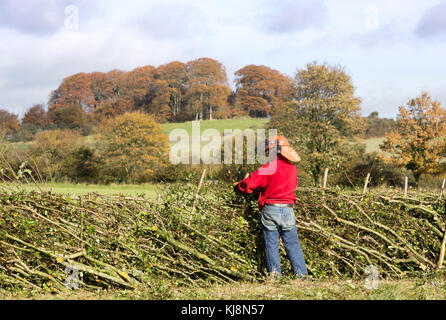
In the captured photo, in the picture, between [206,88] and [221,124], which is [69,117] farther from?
[221,124]

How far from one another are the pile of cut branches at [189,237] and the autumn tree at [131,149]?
26814mm

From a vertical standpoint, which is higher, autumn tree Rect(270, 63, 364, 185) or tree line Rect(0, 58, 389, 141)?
tree line Rect(0, 58, 389, 141)

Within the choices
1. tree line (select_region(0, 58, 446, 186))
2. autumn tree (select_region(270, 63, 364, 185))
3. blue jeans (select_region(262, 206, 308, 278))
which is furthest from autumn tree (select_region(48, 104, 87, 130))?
blue jeans (select_region(262, 206, 308, 278))

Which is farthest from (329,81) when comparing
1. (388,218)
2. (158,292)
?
(158,292)

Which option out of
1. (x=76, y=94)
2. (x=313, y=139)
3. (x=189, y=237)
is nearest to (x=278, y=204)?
(x=189, y=237)

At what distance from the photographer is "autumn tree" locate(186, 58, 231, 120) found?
200ft

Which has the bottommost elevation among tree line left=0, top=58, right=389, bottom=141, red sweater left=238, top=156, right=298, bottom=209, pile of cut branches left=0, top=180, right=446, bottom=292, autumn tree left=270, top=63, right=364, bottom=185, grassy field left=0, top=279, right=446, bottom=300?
grassy field left=0, top=279, right=446, bottom=300

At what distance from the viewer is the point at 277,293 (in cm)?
423

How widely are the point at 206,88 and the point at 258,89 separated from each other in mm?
8488

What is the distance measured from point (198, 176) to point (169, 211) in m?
0.82

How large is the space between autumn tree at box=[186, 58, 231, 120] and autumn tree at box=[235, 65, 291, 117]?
2862 millimetres

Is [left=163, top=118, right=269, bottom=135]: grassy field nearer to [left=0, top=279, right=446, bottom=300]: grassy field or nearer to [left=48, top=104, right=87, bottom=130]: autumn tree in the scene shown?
[left=48, top=104, right=87, bottom=130]: autumn tree
